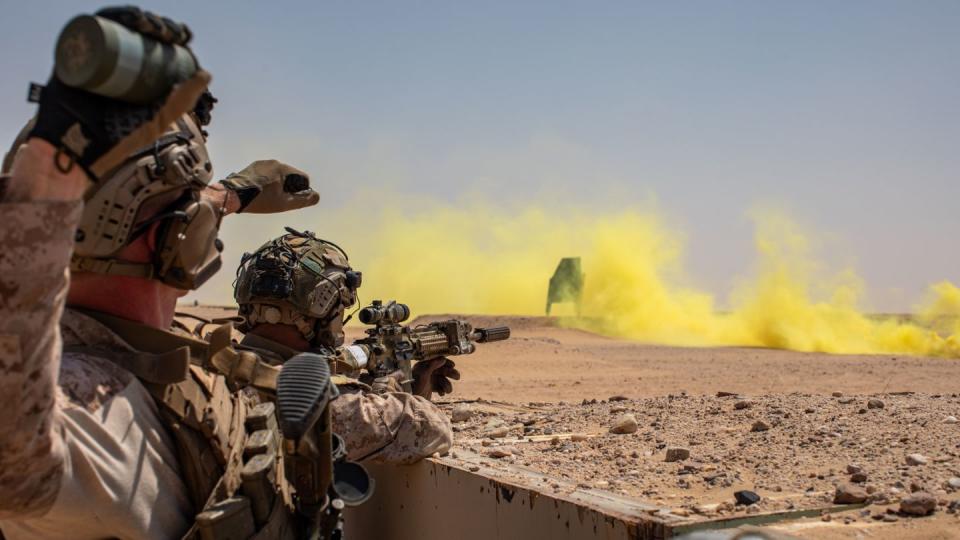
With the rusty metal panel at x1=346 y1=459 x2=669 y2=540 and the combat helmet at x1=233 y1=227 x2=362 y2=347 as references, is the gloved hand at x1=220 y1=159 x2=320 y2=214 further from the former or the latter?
the combat helmet at x1=233 y1=227 x2=362 y2=347

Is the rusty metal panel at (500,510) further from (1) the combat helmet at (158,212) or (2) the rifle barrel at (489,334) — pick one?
(2) the rifle barrel at (489,334)

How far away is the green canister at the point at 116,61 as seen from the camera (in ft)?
4.78

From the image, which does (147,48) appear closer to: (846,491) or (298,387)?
(298,387)

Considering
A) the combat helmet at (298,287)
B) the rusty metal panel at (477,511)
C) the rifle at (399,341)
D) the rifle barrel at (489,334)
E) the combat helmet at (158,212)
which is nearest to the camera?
the combat helmet at (158,212)

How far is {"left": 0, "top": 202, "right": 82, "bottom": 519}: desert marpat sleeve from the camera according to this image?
1.56 metres

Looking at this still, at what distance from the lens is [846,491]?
10.6ft

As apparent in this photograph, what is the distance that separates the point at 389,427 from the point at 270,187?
5.36 feet

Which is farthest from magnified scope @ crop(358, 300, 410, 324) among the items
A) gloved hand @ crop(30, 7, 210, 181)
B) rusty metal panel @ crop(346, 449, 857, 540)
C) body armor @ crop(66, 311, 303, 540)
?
gloved hand @ crop(30, 7, 210, 181)

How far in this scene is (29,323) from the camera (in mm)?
1587

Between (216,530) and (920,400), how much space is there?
5.62 m

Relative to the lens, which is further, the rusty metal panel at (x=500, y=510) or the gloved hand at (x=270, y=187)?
the rusty metal panel at (x=500, y=510)

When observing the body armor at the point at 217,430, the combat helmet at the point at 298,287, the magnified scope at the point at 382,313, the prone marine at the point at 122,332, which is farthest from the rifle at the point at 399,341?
the body armor at the point at 217,430

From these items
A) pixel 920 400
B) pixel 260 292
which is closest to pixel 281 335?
pixel 260 292

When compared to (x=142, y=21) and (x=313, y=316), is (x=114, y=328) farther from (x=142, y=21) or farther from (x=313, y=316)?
(x=313, y=316)
